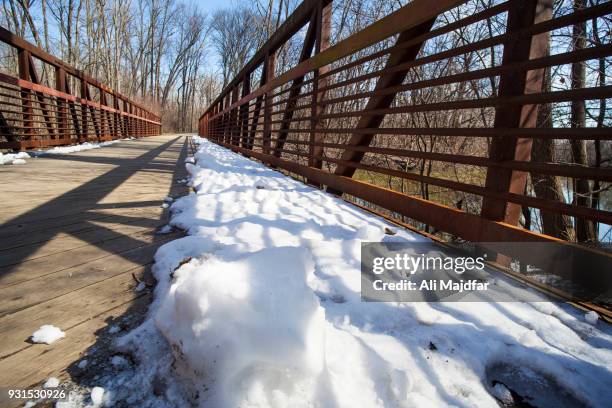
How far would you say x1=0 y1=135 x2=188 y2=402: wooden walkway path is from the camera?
29.2 inches

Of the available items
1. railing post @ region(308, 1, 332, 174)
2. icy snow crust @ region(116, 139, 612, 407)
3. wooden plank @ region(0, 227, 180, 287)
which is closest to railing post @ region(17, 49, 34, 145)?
railing post @ region(308, 1, 332, 174)

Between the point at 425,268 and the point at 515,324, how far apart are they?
1.20ft

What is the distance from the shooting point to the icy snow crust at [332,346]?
1.99ft

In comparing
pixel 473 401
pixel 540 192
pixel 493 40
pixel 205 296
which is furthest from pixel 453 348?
pixel 540 192

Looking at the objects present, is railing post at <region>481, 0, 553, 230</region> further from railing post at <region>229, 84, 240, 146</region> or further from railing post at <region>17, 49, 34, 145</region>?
railing post at <region>229, 84, 240, 146</region>

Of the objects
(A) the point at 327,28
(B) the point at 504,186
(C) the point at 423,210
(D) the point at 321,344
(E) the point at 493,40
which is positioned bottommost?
(D) the point at 321,344

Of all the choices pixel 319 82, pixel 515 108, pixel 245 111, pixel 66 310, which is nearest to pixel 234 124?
pixel 245 111

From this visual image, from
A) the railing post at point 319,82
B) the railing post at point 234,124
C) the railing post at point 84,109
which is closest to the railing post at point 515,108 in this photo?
the railing post at point 319,82

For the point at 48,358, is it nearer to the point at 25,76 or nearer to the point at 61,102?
the point at 25,76

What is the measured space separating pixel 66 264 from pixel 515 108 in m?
1.91

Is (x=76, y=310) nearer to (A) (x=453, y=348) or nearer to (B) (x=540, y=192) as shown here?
(A) (x=453, y=348)

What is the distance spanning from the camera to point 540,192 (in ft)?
11.0

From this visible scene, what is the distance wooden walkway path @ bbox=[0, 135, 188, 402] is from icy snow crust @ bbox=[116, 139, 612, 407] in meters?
0.13

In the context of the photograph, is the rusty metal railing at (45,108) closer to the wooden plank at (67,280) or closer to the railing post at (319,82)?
the railing post at (319,82)
